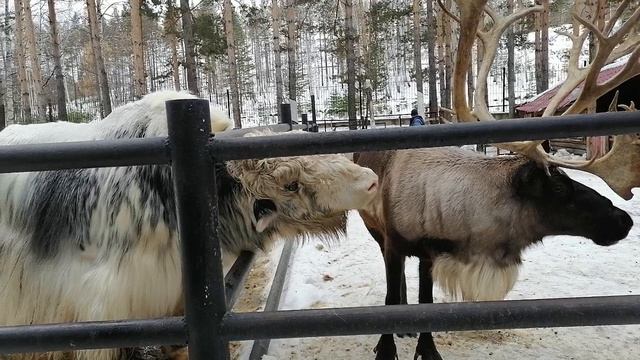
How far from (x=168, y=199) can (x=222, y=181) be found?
225mm

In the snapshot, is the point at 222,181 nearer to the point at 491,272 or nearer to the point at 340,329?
the point at 340,329

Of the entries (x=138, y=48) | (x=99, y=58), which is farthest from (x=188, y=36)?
(x=99, y=58)

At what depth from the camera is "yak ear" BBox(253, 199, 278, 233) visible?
6.79ft

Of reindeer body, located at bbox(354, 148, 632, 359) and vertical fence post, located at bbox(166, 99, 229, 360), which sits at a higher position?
vertical fence post, located at bbox(166, 99, 229, 360)

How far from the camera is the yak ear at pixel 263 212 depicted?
2.07 meters

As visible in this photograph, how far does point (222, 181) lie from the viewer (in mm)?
2064

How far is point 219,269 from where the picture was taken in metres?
1.09

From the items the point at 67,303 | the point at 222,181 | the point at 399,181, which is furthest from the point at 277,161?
the point at 399,181

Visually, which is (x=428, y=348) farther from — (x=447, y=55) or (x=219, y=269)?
(x=447, y=55)

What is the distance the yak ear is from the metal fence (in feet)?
3.19

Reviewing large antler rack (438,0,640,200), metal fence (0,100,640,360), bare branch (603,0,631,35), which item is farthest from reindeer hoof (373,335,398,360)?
bare branch (603,0,631,35)

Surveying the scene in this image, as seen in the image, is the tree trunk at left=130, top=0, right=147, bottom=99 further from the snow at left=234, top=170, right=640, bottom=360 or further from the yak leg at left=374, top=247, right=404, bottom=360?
the yak leg at left=374, top=247, right=404, bottom=360

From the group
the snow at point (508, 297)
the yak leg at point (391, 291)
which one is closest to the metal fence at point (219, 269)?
the snow at point (508, 297)

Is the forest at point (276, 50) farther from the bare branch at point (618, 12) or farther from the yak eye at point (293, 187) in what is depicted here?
the yak eye at point (293, 187)
